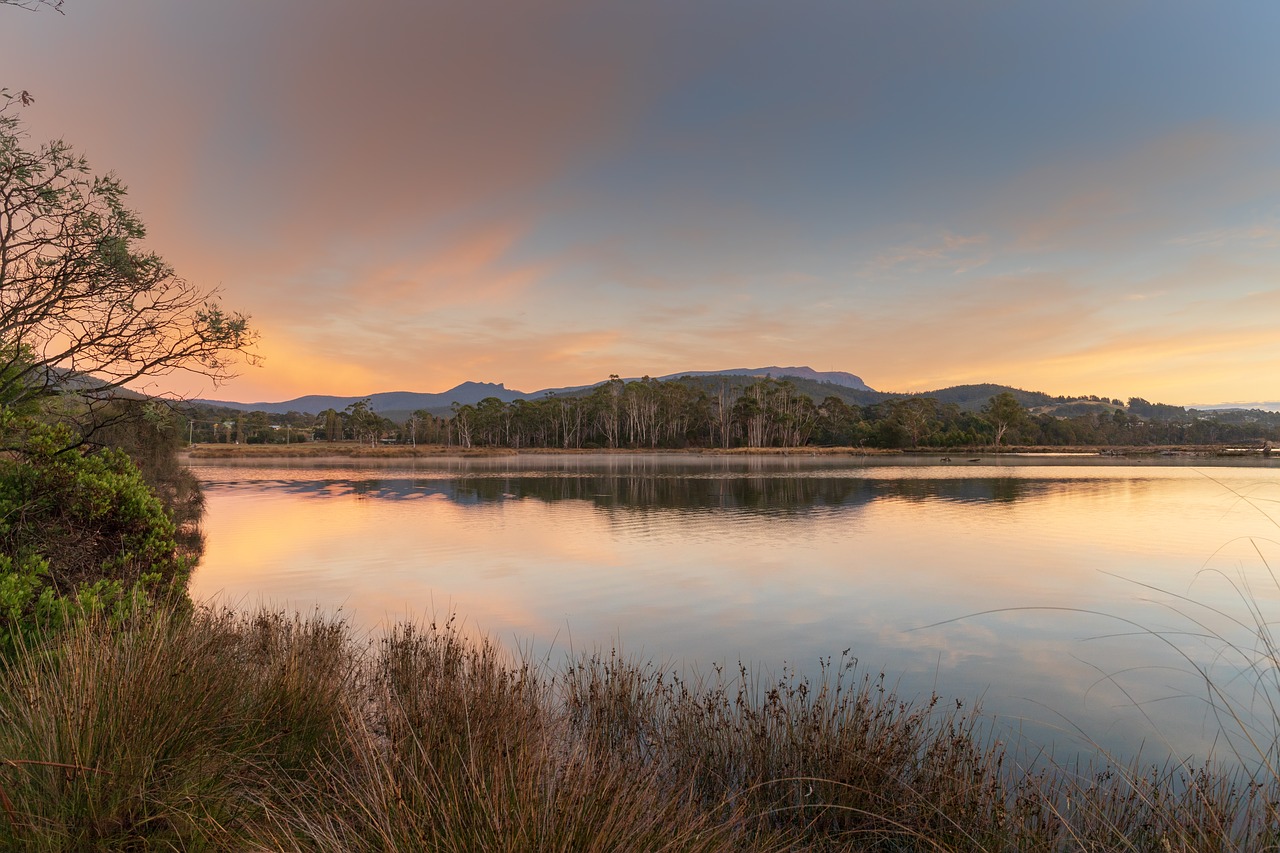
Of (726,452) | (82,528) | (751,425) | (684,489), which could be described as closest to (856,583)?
(82,528)

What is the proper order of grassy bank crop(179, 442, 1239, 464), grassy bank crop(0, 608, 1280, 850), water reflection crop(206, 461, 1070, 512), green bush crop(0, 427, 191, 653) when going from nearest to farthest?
grassy bank crop(0, 608, 1280, 850)
green bush crop(0, 427, 191, 653)
water reflection crop(206, 461, 1070, 512)
grassy bank crop(179, 442, 1239, 464)

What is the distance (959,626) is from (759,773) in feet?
26.5

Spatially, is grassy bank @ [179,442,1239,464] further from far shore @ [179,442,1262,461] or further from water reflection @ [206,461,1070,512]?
water reflection @ [206,461,1070,512]

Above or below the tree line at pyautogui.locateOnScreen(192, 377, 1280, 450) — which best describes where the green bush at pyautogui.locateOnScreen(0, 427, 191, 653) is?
below

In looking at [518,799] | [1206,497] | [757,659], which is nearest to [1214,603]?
[757,659]

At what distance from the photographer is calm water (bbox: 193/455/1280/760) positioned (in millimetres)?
9164

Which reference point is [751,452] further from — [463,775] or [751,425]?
[463,775]

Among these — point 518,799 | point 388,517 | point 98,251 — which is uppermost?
point 98,251

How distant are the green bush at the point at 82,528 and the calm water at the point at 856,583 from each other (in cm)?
443

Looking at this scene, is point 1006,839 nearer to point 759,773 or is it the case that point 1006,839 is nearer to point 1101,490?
point 759,773

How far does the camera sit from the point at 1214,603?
1334 centimetres

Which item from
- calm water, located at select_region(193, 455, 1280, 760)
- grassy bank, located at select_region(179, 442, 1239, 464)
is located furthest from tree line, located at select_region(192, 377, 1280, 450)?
calm water, located at select_region(193, 455, 1280, 760)

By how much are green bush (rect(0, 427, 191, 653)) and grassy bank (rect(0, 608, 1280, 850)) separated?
133cm

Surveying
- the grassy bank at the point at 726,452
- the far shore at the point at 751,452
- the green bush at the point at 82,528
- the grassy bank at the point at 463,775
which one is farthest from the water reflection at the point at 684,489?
the grassy bank at the point at 726,452
